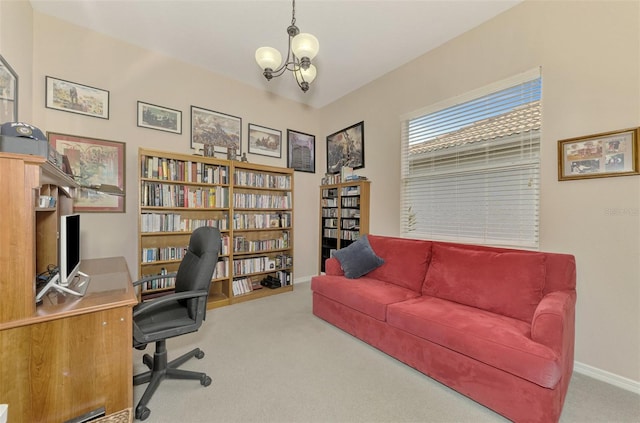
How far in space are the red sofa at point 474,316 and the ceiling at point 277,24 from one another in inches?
90.7

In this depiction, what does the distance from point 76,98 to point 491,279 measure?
4437 millimetres

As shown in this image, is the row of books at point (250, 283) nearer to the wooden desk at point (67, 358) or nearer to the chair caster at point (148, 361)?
the chair caster at point (148, 361)

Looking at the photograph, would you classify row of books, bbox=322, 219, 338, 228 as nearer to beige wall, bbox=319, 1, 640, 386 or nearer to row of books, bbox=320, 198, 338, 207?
row of books, bbox=320, 198, 338, 207

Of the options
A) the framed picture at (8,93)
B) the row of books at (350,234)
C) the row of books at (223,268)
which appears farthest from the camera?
the row of books at (350,234)

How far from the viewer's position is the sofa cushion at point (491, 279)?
195 cm

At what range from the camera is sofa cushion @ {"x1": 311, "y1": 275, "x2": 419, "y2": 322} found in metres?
2.29

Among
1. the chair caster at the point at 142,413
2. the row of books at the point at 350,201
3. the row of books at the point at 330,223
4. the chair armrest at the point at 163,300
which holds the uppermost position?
the row of books at the point at 350,201

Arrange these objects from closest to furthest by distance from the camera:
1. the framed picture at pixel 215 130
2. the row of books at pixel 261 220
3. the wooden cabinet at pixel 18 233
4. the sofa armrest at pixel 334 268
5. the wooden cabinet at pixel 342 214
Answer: the wooden cabinet at pixel 18 233, the sofa armrest at pixel 334 268, the framed picture at pixel 215 130, the row of books at pixel 261 220, the wooden cabinet at pixel 342 214

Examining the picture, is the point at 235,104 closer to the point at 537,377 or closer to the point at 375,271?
the point at 375,271

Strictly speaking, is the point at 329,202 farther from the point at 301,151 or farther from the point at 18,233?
the point at 18,233

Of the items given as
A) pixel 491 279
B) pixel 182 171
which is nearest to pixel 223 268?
pixel 182 171

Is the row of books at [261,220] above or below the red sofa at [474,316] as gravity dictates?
above

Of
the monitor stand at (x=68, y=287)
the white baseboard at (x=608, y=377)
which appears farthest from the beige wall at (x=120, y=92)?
the white baseboard at (x=608, y=377)

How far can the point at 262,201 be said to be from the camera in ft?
12.9
